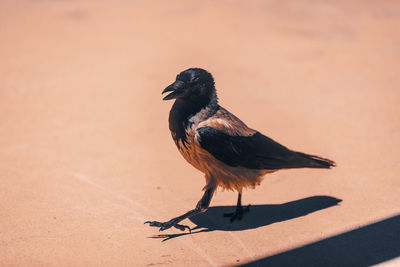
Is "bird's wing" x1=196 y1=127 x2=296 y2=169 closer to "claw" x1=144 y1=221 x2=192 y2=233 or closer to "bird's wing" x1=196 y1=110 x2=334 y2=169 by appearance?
"bird's wing" x1=196 y1=110 x2=334 y2=169

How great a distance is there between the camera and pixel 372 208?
5156mm

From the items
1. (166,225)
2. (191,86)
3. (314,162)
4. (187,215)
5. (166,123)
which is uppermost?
(191,86)

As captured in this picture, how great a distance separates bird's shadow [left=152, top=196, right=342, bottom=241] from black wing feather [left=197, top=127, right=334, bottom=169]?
487 millimetres

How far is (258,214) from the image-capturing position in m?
5.17

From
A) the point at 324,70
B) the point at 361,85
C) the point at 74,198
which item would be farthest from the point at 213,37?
the point at 74,198

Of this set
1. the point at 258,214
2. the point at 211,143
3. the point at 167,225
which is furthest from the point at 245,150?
the point at 167,225

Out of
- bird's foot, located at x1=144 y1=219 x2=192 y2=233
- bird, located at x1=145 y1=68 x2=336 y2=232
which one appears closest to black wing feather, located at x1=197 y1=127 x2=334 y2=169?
bird, located at x1=145 y1=68 x2=336 y2=232

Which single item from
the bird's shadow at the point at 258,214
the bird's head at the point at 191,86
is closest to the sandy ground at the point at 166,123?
the bird's shadow at the point at 258,214

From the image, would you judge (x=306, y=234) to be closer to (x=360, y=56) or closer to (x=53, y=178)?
(x=53, y=178)

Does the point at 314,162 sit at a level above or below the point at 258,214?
above

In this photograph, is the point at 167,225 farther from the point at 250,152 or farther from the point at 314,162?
the point at 314,162

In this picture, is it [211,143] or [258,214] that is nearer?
[211,143]

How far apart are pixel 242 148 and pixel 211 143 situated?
0.37m

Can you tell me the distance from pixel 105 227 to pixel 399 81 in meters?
6.15
